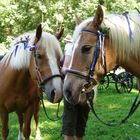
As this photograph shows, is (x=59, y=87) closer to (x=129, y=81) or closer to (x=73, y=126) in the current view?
(x=73, y=126)

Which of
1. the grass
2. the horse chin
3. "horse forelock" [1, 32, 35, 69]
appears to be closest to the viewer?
the horse chin

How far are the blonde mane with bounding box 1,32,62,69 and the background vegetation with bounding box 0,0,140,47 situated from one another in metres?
7.39

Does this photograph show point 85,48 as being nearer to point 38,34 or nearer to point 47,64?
point 47,64

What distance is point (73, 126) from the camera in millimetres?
4047

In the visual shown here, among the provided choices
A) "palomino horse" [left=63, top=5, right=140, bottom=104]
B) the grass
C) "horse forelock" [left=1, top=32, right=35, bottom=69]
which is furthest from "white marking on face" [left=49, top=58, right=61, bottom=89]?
the grass

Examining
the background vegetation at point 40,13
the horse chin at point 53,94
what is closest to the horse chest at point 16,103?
the horse chin at point 53,94

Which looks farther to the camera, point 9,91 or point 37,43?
point 9,91

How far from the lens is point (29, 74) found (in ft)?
15.8

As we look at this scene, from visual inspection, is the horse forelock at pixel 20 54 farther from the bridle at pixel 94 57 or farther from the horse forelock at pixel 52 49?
the bridle at pixel 94 57

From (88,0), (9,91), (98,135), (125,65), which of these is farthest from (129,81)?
(125,65)

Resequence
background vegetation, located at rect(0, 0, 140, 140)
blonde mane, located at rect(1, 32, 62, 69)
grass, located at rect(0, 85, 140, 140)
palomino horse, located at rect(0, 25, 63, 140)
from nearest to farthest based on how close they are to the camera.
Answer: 1. palomino horse, located at rect(0, 25, 63, 140)
2. blonde mane, located at rect(1, 32, 62, 69)
3. grass, located at rect(0, 85, 140, 140)
4. background vegetation, located at rect(0, 0, 140, 140)

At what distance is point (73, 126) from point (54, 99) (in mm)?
396

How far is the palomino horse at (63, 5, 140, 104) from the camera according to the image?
2936 millimetres

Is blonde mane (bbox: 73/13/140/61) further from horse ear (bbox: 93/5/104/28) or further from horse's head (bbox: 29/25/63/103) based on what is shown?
horse's head (bbox: 29/25/63/103)
